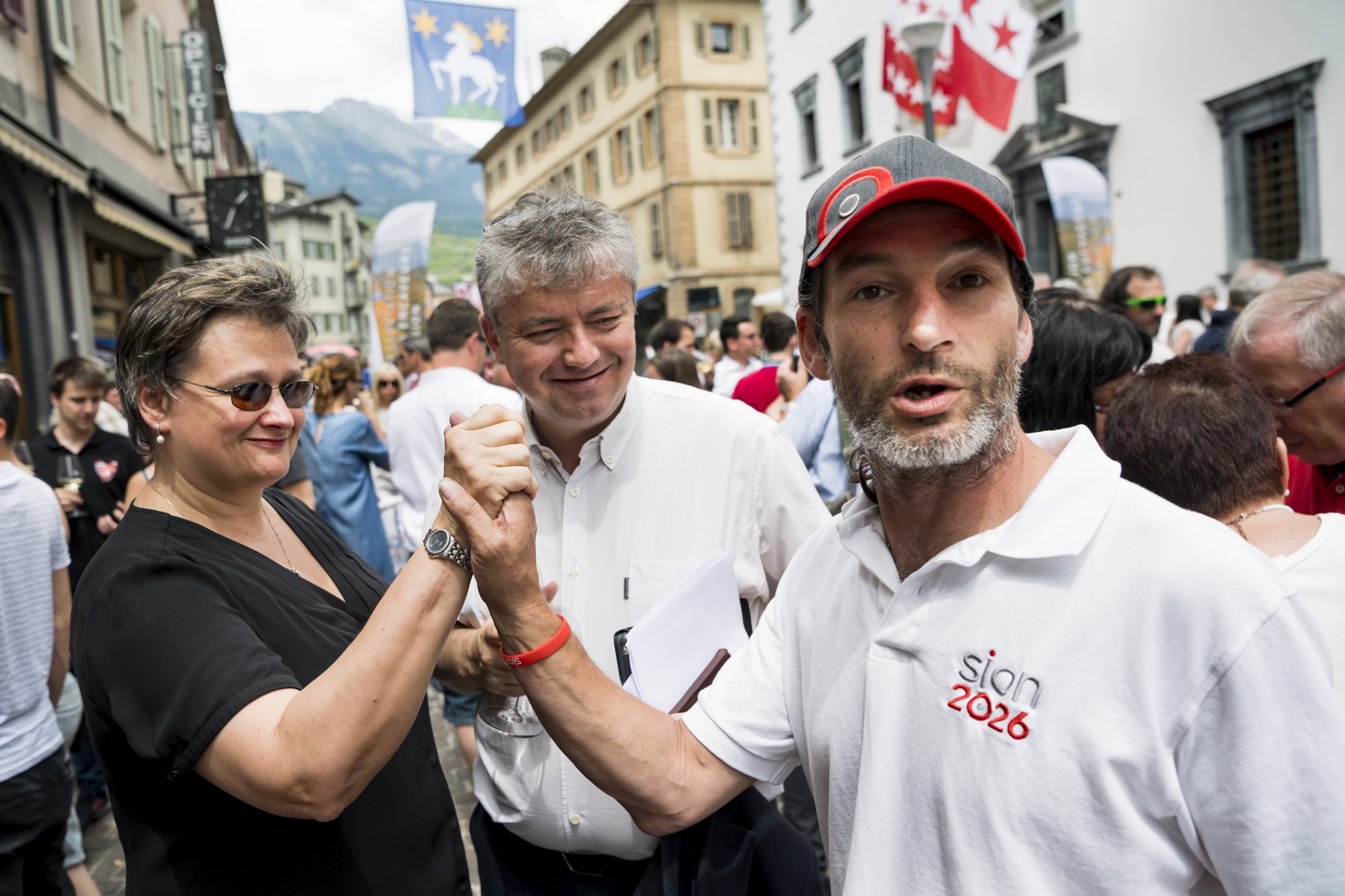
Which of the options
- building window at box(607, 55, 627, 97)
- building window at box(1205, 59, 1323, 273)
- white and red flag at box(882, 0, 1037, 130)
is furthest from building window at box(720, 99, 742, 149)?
building window at box(1205, 59, 1323, 273)

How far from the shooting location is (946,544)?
4.48ft

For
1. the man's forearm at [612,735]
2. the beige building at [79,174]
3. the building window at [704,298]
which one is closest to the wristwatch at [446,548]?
the man's forearm at [612,735]

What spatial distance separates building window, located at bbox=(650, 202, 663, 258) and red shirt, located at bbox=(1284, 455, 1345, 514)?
3234 centimetres

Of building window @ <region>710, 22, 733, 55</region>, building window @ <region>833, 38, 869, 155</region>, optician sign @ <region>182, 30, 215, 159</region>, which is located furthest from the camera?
building window @ <region>710, 22, 733, 55</region>

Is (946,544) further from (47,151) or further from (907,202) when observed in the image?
(47,151)

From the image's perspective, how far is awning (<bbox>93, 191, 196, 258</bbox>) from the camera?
10281 millimetres

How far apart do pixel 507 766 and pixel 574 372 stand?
93 cm

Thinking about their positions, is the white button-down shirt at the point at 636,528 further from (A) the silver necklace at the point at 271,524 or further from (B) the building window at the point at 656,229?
(B) the building window at the point at 656,229

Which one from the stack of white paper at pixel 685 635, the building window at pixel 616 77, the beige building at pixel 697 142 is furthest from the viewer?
the building window at pixel 616 77

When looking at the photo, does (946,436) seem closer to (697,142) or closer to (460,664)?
(460,664)

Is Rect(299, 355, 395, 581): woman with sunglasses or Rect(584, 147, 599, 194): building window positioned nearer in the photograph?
Rect(299, 355, 395, 581): woman with sunglasses

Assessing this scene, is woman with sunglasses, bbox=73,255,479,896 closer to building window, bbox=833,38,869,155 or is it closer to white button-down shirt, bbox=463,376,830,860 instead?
white button-down shirt, bbox=463,376,830,860

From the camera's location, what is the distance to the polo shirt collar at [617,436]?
2207mm

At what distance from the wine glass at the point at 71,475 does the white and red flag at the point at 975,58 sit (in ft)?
27.9
